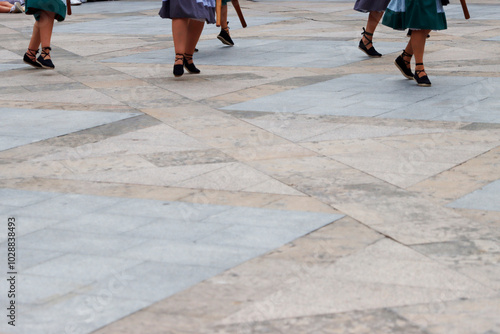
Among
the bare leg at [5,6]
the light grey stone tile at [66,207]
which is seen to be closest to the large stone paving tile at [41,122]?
the light grey stone tile at [66,207]

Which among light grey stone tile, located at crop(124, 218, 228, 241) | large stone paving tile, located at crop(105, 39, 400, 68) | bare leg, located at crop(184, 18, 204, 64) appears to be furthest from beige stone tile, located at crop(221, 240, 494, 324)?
large stone paving tile, located at crop(105, 39, 400, 68)

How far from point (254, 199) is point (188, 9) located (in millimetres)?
4291

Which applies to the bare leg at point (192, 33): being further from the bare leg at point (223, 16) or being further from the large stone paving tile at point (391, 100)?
the bare leg at point (223, 16)

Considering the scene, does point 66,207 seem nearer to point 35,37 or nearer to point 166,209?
point 166,209

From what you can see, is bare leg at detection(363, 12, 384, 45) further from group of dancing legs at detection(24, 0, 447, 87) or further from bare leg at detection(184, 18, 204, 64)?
bare leg at detection(184, 18, 204, 64)

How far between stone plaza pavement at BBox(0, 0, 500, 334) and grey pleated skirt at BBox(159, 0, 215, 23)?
2.28 ft

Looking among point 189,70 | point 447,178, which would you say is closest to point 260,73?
point 189,70

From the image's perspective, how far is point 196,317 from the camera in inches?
122

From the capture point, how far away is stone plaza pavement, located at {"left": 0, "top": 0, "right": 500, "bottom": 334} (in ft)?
10.4

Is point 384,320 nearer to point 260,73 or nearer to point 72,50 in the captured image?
point 260,73

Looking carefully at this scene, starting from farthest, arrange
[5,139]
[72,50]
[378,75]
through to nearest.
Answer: [72,50] < [378,75] < [5,139]

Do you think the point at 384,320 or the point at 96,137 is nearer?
the point at 384,320

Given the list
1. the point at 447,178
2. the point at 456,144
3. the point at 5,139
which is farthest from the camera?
the point at 5,139

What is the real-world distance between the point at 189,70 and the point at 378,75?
211cm
